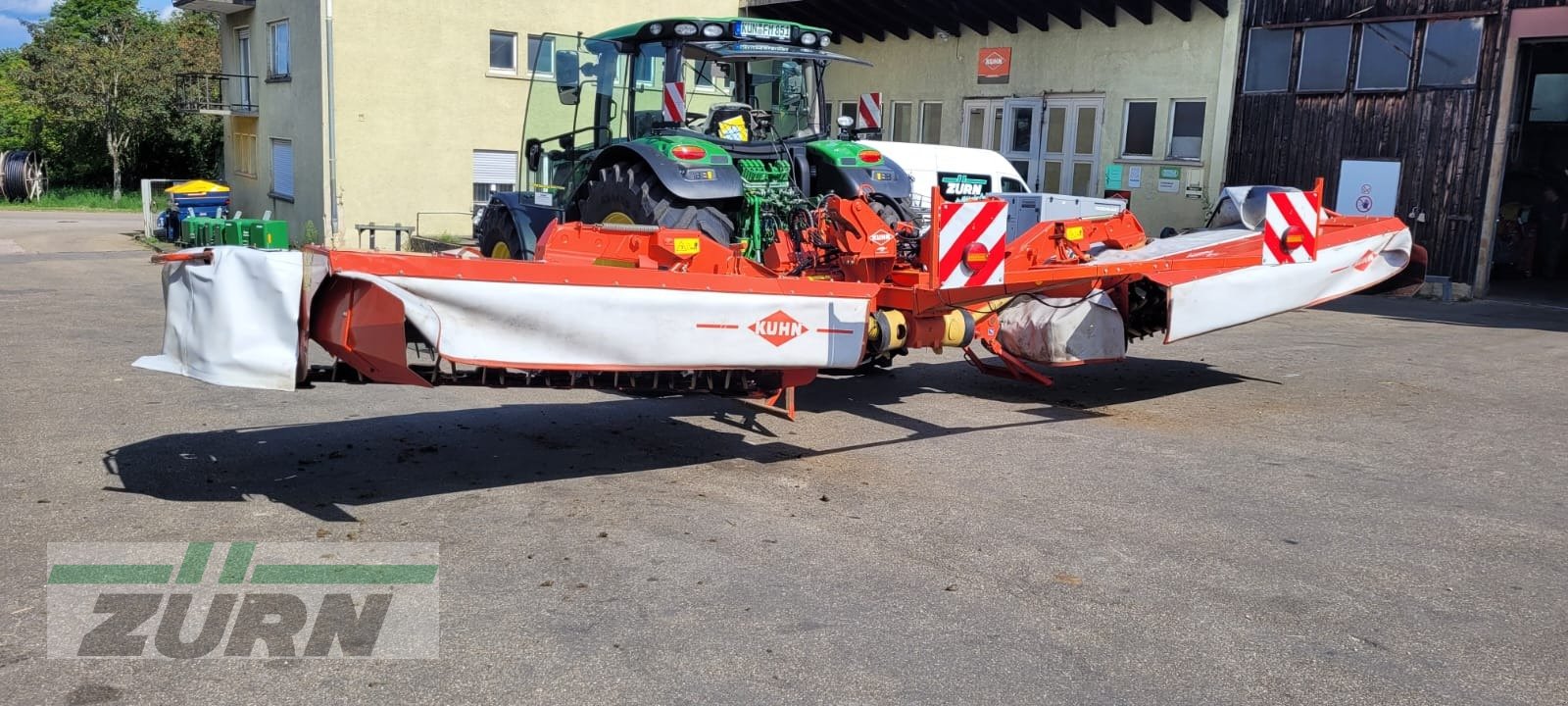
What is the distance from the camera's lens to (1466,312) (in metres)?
14.9

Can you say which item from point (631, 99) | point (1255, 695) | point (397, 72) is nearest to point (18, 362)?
point (631, 99)

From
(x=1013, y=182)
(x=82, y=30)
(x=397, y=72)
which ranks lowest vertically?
(x=1013, y=182)

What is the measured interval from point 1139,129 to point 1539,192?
6787 millimetres

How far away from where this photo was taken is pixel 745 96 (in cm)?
997

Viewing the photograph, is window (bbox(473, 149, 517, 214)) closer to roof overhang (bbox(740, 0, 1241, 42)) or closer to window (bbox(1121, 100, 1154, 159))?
roof overhang (bbox(740, 0, 1241, 42))

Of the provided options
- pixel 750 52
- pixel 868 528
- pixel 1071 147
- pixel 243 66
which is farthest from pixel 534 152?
pixel 243 66

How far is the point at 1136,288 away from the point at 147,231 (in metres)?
21.5

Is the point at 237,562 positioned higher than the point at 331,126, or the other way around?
the point at 331,126

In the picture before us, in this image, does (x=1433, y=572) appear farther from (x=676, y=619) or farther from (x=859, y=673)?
(x=676, y=619)

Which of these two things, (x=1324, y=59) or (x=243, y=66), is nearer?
(x=1324, y=59)

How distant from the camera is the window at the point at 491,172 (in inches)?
911

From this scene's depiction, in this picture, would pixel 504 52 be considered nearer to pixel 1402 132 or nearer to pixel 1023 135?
pixel 1023 135

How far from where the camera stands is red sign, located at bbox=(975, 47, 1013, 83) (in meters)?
22.4

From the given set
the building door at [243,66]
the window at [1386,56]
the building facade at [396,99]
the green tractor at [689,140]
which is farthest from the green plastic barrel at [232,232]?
the window at [1386,56]
